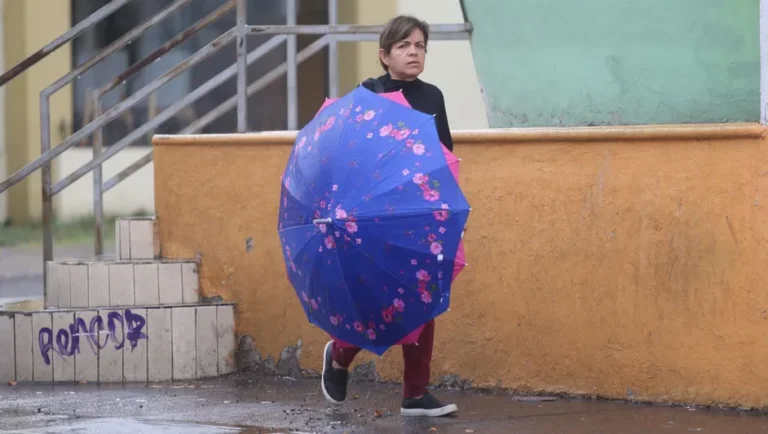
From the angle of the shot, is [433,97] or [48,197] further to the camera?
[48,197]

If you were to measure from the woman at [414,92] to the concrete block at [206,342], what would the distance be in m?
1.55

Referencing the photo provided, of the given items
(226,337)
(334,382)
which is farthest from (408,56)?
(226,337)

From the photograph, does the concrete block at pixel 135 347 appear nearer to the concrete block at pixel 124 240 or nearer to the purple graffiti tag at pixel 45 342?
the purple graffiti tag at pixel 45 342

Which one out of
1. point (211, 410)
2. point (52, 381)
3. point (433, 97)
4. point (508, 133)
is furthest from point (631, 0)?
point (52, 381)

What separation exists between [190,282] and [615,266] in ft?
8.35

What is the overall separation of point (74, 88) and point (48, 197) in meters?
11.1

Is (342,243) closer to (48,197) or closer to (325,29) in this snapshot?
(325,29)

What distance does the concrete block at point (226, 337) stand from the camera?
734cm

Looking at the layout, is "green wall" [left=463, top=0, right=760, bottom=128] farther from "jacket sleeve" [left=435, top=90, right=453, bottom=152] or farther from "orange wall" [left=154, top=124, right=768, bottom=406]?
"jacket sleeve" [left=435, top=90, right=453, bottom=152]

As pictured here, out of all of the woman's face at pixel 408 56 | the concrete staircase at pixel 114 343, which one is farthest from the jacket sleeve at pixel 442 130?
the concrete staircase at pixel 114 343

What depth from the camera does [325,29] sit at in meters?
7.47

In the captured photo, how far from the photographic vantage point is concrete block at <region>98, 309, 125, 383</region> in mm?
7195

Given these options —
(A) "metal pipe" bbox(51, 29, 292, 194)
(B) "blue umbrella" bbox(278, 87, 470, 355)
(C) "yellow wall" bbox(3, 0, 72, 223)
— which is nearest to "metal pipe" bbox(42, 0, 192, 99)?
(A) "metal pipe" bbox(51, 29, 292, 194)

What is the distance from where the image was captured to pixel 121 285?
7.49 meters
